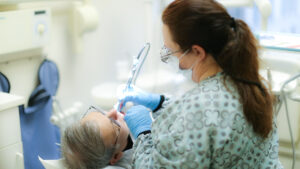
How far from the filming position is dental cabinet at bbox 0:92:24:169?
4.65 feet

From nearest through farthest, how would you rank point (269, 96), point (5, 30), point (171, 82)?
point (269, 96)
point (5, 30)
point (171, 82)

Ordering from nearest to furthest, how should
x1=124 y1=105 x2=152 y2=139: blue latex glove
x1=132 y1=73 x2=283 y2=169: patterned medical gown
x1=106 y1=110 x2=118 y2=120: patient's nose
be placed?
x1=132 y1=73 x2=283 y2=169: patterned medical gown
x1=124 y1=105 x2=152 y2=139: blue latex glove
x1=106 y1=110 x2=118 y2=120: patient's nose

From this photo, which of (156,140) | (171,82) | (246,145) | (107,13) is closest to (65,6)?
(107,13)

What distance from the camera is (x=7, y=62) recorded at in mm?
1808

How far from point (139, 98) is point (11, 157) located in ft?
1.94

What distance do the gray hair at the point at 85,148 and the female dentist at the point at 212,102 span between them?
188 millimetres

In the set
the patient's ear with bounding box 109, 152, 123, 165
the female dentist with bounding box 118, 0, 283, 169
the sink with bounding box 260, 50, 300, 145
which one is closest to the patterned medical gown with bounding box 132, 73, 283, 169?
the female dentist with bounding box 118, 0, 283, 169

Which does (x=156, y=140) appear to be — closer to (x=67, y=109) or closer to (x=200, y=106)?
(x=200, y=106)

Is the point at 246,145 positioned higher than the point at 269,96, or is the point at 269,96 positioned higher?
the point at 269,96

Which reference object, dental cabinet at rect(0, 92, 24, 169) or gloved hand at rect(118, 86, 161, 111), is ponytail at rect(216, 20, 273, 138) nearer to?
gloved hand at rect(118, 86, 161, 111)

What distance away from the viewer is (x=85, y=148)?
127 cm

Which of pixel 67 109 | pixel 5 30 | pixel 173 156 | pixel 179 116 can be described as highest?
pixel 5 30

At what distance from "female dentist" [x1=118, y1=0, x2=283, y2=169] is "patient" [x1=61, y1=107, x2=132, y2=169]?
0.19m

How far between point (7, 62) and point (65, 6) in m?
0.59
